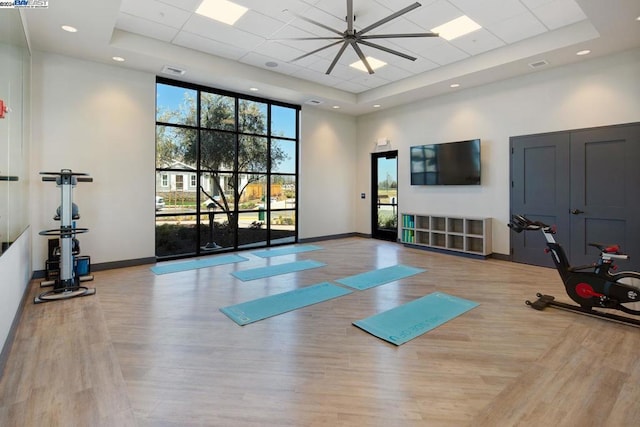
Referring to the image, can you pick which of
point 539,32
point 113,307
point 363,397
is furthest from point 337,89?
point 363,397

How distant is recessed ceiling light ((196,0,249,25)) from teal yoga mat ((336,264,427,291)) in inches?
161

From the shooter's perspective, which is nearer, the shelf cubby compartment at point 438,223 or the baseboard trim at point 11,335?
the baseboard trim at point 11,335

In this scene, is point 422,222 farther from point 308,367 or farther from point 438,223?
point 308,367

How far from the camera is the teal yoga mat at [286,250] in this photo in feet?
22.5

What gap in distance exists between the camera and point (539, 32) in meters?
4.87

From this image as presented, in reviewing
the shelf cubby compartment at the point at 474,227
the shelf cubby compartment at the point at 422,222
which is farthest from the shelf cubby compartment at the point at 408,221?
the shelf cubby compartment at the point at 474,227

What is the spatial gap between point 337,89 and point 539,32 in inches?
159

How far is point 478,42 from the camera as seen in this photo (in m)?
5.23

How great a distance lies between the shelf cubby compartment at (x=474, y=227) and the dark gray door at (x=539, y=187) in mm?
601

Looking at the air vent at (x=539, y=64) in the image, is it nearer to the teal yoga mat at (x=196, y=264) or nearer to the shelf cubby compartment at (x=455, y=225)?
the shelf cubby compartment at (x=455, y=225)

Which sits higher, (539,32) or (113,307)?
(539,32)

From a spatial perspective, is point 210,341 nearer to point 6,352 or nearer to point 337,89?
point 6,352

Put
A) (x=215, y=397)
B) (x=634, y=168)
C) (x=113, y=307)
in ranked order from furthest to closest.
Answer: (x=634, y=168) → (x=113, y=307) → (x=215, y=397)

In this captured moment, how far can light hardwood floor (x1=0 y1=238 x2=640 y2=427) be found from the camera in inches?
77.9
